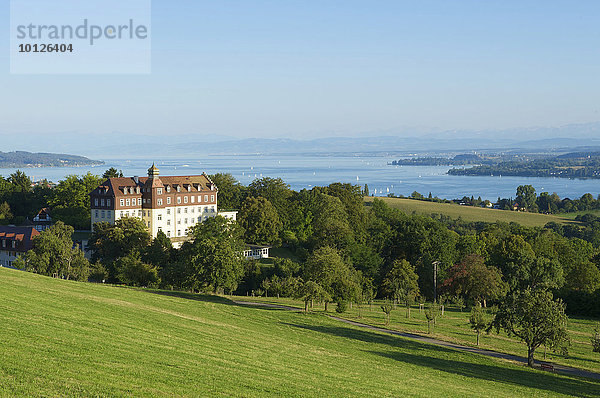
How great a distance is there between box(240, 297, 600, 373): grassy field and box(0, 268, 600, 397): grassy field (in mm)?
4387

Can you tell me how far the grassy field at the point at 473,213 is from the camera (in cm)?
12431

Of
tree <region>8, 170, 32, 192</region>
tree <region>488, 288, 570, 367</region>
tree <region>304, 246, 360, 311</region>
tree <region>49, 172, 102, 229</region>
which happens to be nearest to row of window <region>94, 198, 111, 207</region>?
tree <region>49, 172, 102, 229</region>

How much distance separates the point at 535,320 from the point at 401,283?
22698mm

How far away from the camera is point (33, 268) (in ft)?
150

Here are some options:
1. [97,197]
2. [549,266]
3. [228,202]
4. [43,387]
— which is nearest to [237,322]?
[43,387]

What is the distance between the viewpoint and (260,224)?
247 feet

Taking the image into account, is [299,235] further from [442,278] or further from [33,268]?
[33,268]

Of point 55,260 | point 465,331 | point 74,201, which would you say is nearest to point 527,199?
point 74,201

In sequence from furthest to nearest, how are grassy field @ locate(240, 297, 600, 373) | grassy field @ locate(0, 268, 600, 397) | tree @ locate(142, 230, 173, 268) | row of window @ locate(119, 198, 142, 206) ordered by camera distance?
row of window @ locate(119, 198, 142, 206)
tree @ locate(142, 230, 173, 268)
grassy field @ locate(240, 297, 600, 373)
grassy field @ locate(0, 268, 600, 397)

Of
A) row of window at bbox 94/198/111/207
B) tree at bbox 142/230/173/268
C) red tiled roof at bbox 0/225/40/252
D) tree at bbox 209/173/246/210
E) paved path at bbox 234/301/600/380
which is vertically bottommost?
Result: paved path at bbox 234/301/600/380

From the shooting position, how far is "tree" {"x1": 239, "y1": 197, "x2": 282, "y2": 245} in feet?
247

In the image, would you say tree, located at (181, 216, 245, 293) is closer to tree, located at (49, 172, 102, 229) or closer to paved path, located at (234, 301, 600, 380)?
paved path, located at (234, 301, 600, 380)

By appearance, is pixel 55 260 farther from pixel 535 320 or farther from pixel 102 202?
pixel 535 320

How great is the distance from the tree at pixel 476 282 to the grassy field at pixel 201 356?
21.7m
